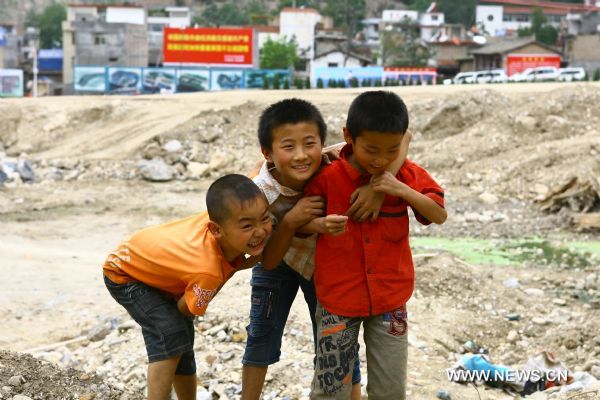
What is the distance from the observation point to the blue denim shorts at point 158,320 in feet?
13.0

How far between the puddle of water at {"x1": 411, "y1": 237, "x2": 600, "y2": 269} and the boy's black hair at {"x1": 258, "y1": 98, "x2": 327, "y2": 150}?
767 centimetres

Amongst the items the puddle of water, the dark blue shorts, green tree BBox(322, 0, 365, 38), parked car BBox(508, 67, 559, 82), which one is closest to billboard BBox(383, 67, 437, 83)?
parked car BBox(508, 67, 559, 82)

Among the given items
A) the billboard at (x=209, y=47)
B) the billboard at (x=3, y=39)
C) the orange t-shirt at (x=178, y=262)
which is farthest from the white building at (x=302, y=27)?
the orange t-shirt at (x=178, y=262)

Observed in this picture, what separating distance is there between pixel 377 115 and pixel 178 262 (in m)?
1.06

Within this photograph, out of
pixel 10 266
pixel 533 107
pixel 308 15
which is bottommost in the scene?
pixel 10 266

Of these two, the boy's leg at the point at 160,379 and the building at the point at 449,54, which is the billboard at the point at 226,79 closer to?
the building at the point at 449,54

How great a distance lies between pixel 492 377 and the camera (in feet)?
19.4

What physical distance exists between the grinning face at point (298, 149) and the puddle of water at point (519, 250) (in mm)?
7718

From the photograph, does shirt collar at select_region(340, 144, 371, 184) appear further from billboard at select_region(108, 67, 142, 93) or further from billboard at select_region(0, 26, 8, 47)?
billboard at select_region(0, 26, 8, 47)

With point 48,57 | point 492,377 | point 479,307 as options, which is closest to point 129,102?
point 479,307

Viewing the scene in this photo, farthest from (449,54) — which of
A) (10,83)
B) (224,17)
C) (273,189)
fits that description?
(273,189)

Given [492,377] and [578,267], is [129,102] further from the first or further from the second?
[492,377]

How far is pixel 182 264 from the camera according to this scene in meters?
3.79

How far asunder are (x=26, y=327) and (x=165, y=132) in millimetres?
12857
